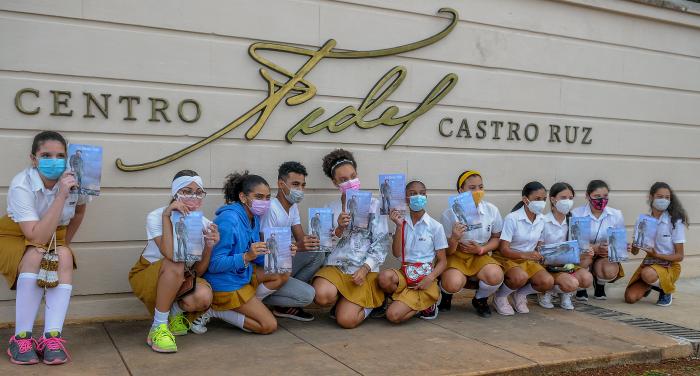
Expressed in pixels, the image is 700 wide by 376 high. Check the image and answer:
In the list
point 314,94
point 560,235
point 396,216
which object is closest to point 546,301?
point 560,235

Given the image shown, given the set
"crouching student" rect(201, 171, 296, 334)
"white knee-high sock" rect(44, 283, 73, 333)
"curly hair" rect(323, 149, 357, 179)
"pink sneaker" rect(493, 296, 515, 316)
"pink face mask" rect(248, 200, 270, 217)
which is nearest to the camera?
"white knee-high sock" rect(44, 283, 73, 333)

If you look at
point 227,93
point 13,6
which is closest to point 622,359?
point 227,93

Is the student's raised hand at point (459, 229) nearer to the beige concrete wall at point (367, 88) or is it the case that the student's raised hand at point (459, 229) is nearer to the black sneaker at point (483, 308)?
the black sneaker at point (483, 308)

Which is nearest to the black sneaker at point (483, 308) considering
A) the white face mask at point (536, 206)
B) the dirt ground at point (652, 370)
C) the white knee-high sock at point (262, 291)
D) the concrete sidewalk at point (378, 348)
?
the concrete sidewalk at point (378, 348)

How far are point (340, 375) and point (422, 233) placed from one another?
186 centimetres

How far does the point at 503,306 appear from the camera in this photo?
19.8ft

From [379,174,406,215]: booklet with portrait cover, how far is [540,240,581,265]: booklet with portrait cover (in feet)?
5.33

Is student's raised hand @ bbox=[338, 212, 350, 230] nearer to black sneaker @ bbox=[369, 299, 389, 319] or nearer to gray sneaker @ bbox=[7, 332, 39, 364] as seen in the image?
black sneaker @ bbox=[369, 299, 389, 319]

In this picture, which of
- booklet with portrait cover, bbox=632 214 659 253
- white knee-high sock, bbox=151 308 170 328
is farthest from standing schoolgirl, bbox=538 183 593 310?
white knee-high sock, bbox=151 308 170 328

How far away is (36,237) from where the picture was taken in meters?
4.17

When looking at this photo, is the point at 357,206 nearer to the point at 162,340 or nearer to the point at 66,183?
the point at 162,340

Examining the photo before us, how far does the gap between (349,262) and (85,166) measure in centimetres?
227

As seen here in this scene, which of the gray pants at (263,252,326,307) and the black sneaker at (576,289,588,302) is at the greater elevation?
the gray pants at (263,252,326,307)

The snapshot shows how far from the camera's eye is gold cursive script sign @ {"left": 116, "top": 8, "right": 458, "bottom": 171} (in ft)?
18.8
